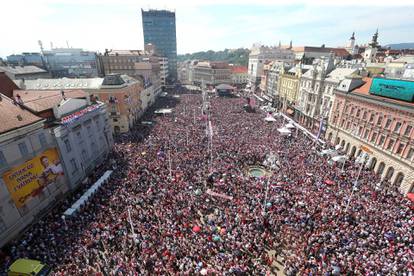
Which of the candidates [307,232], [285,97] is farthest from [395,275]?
[285,97]

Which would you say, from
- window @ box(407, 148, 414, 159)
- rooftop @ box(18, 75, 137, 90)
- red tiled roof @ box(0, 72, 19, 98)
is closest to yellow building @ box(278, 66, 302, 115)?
window @ box(407, 148, 414, 159)

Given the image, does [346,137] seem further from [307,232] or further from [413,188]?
[307,232]

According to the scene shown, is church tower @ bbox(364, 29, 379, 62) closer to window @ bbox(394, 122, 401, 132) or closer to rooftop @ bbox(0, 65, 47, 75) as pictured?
window @ bbox(394, 122, 401, 132)

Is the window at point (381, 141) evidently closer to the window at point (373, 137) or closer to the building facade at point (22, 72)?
the window at point (373, 137)

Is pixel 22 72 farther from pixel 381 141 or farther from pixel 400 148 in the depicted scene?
pixel 400 148

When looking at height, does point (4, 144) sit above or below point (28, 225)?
above

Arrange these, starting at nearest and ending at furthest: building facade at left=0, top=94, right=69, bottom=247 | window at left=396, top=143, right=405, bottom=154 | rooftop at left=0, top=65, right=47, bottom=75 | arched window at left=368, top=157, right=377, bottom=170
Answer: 1. building facade at left=0, top=94, right=69, bottom=247
2. window at left=396, top=143, right=405, bottom=154
3. arched window at left=368, top=157, right=377, bottom=170
4. rooftop at left=0, top=65, right=47, bottom=75

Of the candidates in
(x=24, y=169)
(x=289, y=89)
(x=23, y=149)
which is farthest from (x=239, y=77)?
(x=24, y=169)
